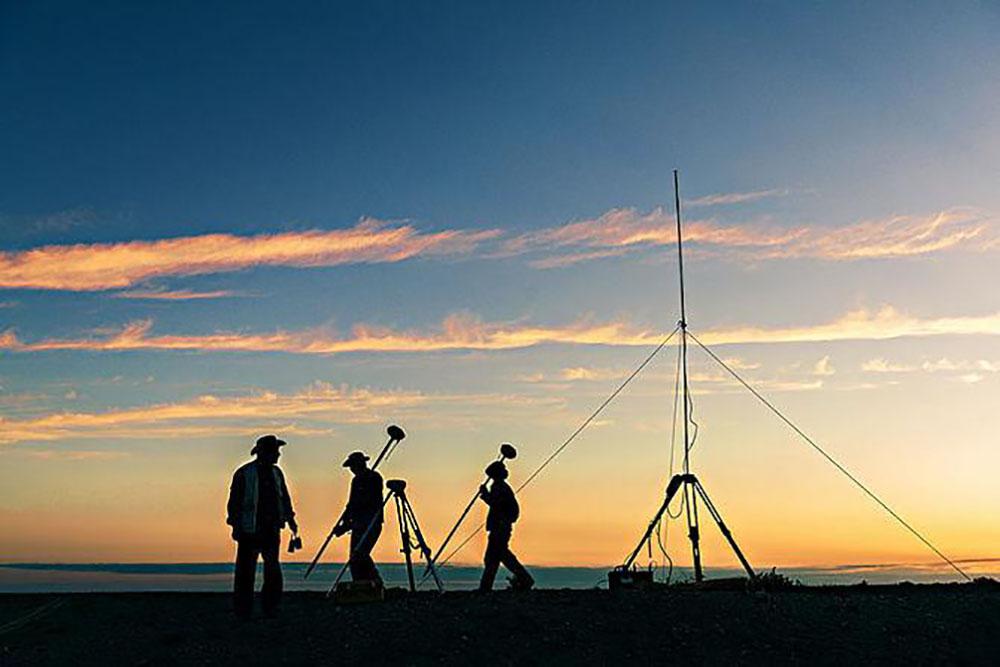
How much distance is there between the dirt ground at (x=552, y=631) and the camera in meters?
17.6

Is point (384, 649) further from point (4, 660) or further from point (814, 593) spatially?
point (814, 593)

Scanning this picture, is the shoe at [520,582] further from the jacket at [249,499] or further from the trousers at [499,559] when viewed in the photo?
the jacket at [249,499]

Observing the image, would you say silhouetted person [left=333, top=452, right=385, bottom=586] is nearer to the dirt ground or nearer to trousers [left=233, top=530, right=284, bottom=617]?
the dirt ground

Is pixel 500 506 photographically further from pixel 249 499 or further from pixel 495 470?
pixel 249 499

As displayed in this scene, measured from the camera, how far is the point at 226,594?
2336cm

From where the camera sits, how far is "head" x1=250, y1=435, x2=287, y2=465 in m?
20.2

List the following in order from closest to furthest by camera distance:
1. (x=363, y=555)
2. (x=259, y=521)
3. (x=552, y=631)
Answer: (x=552, y=631), (x=259, y=521), (x=363, y=555)

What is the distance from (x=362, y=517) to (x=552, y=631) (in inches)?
237

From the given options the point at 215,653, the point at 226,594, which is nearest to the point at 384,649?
the point at 215,653

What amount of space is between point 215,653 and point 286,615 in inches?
77.6

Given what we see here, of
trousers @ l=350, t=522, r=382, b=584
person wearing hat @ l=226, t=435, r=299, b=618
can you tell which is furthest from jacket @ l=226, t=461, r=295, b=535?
trousers @ l=350, t=522, r=382, b=584

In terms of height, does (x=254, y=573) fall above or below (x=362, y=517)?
below

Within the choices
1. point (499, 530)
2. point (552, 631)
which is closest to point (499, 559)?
point (499, 530)

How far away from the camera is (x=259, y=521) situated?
19.7 m
